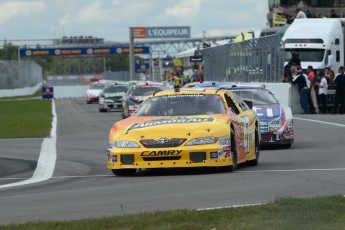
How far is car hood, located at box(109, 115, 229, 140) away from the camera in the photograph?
14.2 meters

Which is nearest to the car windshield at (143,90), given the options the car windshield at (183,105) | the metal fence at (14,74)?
the car windshield at (183,105)

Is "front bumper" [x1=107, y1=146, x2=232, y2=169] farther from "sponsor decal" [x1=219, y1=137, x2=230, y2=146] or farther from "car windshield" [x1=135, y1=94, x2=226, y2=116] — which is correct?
"car windshield" [x1=135, y1=94, x2=226, y2=116]

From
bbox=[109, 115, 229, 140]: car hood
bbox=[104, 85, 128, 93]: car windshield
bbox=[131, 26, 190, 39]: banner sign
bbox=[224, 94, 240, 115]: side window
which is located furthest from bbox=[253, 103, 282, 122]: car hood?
bbox=[131, 26, 190, 39]: banner sign

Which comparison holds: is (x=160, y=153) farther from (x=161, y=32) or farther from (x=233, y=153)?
(x=161, y=32)

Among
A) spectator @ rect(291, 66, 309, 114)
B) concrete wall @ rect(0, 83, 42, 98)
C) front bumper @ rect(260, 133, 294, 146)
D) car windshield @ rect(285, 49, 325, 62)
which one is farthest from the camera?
concrete wall @ rect(0, 83, 42, 98)

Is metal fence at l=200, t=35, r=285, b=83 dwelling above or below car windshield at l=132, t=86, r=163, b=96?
above

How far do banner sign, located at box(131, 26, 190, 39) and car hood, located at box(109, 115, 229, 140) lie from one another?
7560 centimetres

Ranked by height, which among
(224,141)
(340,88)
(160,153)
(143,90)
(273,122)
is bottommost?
(143,90)

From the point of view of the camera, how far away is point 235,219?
9.17m

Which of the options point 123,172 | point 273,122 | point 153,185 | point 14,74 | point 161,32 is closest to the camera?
point 153,185

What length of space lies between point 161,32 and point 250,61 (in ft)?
173

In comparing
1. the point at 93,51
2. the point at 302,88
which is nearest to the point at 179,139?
the point at 302,88

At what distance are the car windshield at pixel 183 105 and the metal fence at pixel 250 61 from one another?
77.5 ft

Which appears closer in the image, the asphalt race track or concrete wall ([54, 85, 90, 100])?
the asphalt race track
